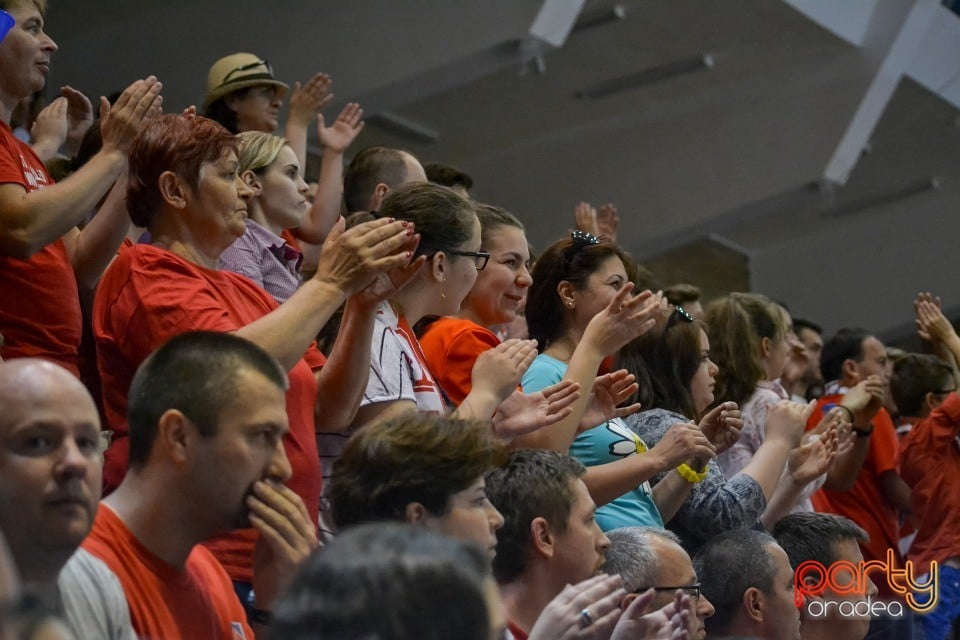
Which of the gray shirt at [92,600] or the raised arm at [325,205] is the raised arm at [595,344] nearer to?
the raised arm at [325,205]

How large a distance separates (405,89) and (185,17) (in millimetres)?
1240

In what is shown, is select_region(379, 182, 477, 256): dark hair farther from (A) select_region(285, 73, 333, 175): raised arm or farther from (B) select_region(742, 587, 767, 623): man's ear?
(A) select_region(285, 73, 333, 175): raised arm

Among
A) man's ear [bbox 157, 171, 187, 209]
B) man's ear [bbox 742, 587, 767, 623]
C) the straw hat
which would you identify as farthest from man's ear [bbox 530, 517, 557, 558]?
the straw hat

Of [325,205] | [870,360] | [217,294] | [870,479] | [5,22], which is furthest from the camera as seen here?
[870,360]

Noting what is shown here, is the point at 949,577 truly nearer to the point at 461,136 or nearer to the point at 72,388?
the point at 72,388

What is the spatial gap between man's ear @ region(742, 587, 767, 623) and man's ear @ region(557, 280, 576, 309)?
827 millimetres

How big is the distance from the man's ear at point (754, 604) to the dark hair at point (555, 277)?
0.80 metres

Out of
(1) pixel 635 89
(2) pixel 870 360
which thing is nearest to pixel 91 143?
(2) pixel 870 360

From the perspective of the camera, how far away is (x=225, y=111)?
4383 millimetres

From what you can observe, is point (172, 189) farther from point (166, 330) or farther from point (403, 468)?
point (403, 468)

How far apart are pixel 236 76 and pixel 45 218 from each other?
1603 millimetres

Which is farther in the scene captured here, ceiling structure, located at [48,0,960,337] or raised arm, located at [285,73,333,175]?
ceiling structure, located at [48,0,960,337]

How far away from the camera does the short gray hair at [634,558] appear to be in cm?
298

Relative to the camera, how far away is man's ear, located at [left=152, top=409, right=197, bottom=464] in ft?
6.73
